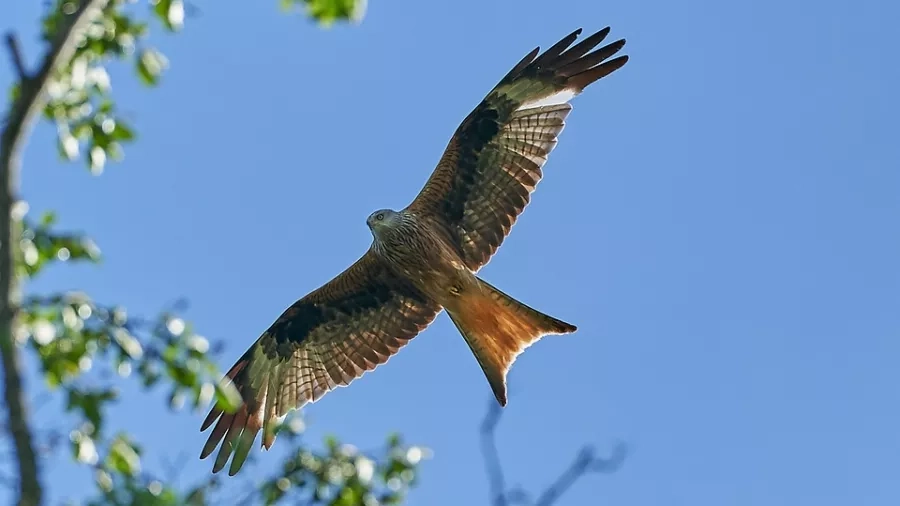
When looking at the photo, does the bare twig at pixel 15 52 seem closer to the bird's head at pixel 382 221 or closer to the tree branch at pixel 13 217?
the tree branch at pixel 13 217

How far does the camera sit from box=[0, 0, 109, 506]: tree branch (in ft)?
7.96

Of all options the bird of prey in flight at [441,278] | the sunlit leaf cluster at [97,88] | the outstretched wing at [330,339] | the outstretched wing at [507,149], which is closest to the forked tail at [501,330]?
the bird of prey in flight at [441,278]

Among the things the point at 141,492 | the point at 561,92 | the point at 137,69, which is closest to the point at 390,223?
the point at 561,92

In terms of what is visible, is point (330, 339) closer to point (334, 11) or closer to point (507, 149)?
point (507, 149)

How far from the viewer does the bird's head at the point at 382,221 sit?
8492 mm

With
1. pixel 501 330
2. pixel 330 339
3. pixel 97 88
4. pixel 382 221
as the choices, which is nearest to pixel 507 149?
pixel 382 221

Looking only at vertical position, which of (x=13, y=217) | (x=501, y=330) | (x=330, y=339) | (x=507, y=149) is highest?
(x=507, y=149)

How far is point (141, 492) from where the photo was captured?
290 centimetres

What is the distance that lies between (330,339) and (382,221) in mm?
1074

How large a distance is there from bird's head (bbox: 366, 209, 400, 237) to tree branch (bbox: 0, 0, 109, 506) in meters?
5.61

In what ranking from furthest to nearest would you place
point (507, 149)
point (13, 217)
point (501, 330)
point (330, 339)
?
1. point (330, 339)
2. point (507, 149)
3. point (501, 330)
4. point (13, 217)

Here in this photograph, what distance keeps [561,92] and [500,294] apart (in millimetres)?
1604

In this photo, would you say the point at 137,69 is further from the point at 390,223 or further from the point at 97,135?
the point at 390,223

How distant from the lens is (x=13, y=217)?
265cm
